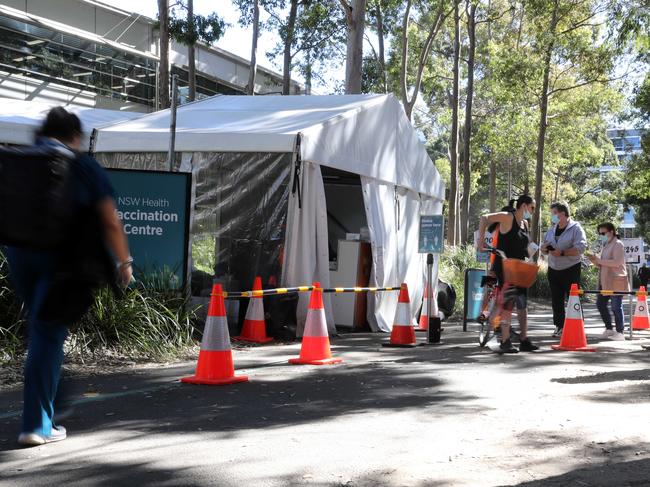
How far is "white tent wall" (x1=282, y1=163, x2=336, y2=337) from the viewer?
1169 cm

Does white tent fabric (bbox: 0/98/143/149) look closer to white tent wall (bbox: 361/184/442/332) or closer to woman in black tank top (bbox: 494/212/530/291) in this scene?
white tent wall (bbox: 361/184/442/332)

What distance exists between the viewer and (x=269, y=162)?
11.9 m

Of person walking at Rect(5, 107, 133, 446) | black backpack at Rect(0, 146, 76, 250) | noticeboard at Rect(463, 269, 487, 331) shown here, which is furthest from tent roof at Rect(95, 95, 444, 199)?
black backpack at Rect(0, 146, 76, 250)

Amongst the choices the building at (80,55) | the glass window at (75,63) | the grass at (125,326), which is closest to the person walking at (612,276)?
the grass at (125,326)

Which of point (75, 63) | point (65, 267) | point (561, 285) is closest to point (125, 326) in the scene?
point (65, 267)

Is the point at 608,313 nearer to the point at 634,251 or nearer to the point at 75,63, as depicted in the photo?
the point at 634,251

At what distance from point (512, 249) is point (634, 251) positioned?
6310 mm

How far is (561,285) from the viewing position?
12602 millimetres

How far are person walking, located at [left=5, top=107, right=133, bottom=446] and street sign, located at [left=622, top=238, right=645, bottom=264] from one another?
12.8 meters

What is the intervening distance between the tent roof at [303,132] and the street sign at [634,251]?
13.3 ft

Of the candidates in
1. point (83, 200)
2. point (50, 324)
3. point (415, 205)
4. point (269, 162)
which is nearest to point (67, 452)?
point (50, 324)

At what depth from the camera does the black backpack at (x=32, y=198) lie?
4648 millimetres

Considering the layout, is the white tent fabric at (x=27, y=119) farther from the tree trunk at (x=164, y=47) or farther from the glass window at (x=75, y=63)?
the glass window at (x=75, y=63)

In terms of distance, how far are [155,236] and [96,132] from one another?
2804 millimetres
